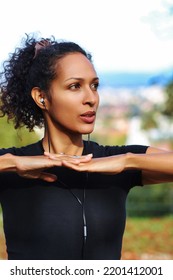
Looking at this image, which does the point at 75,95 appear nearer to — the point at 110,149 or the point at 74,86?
the point at 74,86

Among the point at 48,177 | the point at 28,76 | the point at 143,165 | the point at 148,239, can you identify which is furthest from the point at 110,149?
the point at 148,239

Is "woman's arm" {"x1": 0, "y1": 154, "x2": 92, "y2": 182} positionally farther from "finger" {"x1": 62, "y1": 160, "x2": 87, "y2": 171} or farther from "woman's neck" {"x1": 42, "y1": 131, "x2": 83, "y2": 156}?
"woman's neck" {"x1": 42, "y1": 131, "x2": 83, "y2": 156}

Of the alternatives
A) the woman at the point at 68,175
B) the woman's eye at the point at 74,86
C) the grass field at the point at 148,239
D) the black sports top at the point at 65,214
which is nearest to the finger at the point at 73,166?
the woman at the point at 68,175

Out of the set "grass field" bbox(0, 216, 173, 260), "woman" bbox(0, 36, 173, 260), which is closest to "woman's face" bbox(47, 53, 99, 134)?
"woman" bbox(0, 36, 173, 260)

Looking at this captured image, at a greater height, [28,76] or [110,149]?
[28,76]

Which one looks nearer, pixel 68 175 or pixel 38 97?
pixel 68 175

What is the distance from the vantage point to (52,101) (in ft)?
6.46

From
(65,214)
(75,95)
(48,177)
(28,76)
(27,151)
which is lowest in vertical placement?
(65,214)

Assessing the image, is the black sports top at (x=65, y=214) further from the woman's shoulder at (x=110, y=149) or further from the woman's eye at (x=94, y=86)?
the woman's eye at (x=94, y=86)

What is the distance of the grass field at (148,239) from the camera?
314 inches

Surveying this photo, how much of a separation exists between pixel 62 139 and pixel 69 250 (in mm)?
386

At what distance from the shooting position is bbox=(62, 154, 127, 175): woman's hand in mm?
1812

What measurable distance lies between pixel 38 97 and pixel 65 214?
440mm

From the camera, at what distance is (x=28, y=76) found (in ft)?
6.97
